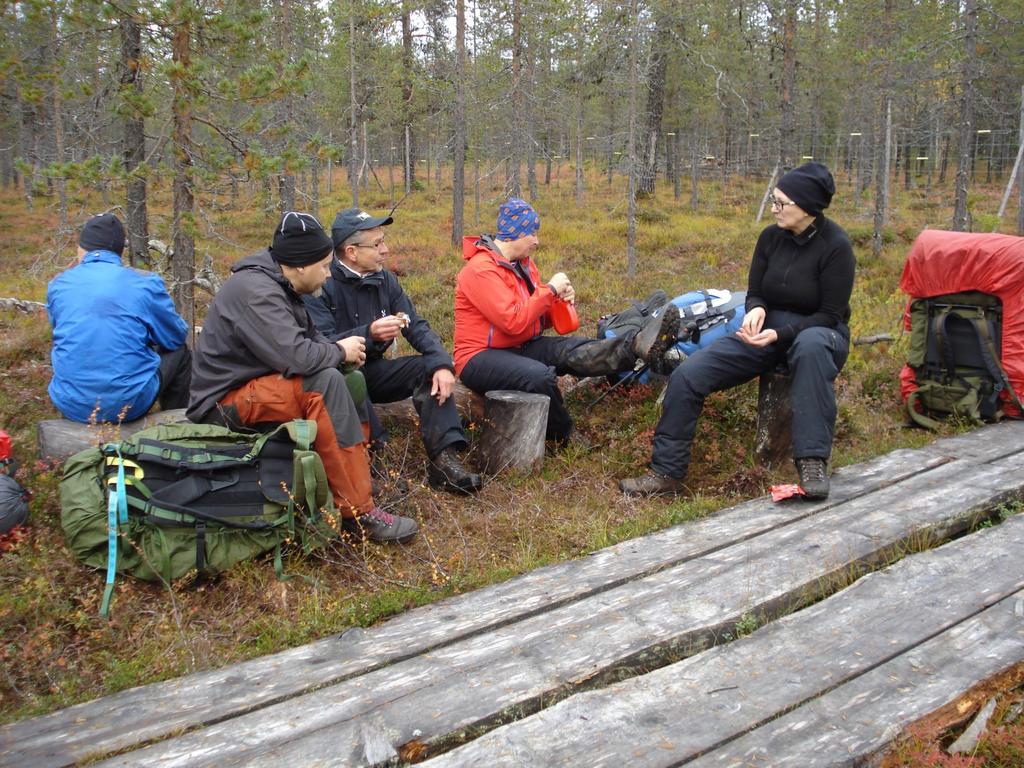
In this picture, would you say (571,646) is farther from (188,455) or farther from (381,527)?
(188,455)

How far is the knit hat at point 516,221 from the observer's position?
5.30 metres

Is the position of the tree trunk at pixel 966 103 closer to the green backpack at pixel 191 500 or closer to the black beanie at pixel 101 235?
the black beanie at pixel 101 235

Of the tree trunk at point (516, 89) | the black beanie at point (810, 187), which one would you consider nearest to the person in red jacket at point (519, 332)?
the black beanie at point (810, 187)

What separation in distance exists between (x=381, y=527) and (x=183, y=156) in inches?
174

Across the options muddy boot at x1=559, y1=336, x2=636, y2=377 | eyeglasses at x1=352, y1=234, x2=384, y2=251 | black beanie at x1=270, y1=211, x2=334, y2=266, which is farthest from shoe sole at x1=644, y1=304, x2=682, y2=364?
black beanie at x1=270, y1=211, x2=334, y2=266

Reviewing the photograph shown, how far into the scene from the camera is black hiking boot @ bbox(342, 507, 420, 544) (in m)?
4.10

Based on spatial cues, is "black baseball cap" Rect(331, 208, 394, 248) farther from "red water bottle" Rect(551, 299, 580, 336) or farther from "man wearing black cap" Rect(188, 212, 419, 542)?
"red water bottle" Rect(551, 299, 580, 336)

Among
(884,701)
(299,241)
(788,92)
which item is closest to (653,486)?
(884,701)

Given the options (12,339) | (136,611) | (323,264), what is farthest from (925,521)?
(12,339)

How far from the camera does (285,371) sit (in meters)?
4.02

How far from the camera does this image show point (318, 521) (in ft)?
12.7

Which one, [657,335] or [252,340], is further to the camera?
[657,335]

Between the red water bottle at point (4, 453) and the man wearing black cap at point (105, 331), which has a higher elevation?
→ the man wearing black cap at point (105, 331)

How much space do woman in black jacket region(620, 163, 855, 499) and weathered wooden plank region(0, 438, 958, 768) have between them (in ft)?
1.57
